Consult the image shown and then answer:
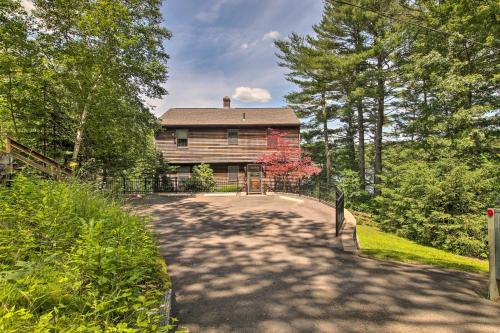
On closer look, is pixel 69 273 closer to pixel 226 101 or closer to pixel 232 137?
pixel 232 137

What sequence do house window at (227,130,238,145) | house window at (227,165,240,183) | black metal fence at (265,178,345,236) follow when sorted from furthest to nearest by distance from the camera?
1. house window at (227,130,238,145)
2. house window at (227,165,240,183)
3. black metal fence at (265,178,345,236)

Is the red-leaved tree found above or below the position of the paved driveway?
above

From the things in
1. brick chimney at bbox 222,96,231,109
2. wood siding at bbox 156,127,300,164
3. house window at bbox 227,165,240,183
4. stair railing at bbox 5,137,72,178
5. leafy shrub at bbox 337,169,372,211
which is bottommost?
leafy shrub at bbox 337,169,372,211

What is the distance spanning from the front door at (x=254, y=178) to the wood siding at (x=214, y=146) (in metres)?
1.62

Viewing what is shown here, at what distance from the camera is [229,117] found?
2614 centimetres

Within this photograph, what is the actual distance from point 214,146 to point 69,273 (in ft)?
73.6

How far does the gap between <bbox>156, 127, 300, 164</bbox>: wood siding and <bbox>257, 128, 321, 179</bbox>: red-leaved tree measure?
1.38 m

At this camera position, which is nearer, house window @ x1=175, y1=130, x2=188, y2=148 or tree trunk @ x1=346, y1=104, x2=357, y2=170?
house window @ x1=175, y1=130, x2=188, y2=148

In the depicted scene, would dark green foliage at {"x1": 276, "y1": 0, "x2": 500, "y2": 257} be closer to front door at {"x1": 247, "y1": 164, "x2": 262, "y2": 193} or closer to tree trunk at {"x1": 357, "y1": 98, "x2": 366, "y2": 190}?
tree trunk at {"x1": 357, "y1": 98, "x2": 366, "y2": 190}

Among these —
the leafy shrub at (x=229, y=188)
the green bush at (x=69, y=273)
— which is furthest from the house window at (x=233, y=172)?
the green bush at (x=69, y=273)

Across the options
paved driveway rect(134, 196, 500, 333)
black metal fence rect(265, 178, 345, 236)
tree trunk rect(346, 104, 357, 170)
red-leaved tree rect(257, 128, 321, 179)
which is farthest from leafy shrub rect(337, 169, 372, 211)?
paved driveway rect(134, 196, 500, 333)

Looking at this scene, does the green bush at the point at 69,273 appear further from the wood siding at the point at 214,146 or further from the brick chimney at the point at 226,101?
the brick chimney at the point at 226,101

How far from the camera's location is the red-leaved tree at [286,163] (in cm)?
2133

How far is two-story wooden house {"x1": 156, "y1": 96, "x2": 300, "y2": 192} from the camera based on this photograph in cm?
2419
